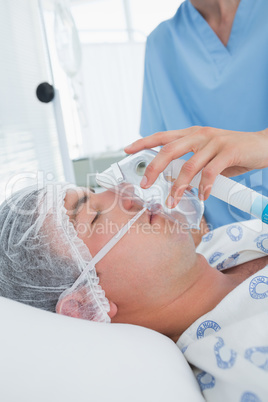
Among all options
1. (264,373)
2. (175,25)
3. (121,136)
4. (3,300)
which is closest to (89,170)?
(121,136)

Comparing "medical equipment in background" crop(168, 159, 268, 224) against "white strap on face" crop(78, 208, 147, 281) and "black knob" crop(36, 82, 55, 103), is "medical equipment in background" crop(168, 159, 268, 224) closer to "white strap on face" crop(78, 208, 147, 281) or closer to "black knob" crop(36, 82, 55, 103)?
"white strap on face" crop(78, 208, 147, 281)

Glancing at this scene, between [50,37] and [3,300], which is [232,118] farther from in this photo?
[50,37]

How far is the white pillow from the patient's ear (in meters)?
0.13

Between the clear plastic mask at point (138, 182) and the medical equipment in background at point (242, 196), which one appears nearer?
the medical equipment in background at point (242, 196)

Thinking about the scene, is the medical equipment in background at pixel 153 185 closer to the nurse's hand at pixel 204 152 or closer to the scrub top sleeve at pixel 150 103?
the nurse's hand at pixel 204 152

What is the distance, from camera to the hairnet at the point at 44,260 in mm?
1073

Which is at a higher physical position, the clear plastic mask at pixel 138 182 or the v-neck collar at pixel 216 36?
the v-neck collar at pixel 216 36

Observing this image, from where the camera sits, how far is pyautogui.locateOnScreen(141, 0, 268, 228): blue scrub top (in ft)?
4.84

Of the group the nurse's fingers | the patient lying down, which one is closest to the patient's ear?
the patient lying down

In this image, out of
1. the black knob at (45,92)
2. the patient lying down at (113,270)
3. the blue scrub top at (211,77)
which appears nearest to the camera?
the patient lying down at (113,270)

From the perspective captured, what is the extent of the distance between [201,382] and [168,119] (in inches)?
45.9

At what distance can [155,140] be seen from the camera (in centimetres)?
102

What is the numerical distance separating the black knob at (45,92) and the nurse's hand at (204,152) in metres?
1.09

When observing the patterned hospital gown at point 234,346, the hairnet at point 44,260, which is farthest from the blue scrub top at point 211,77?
the hairnet at point 44,260
